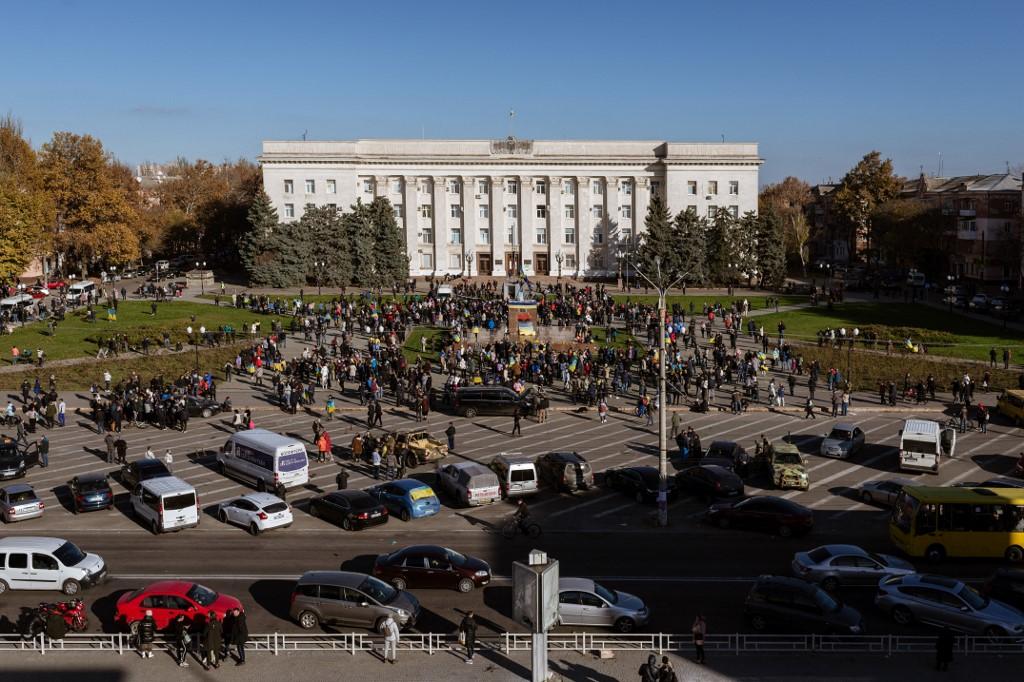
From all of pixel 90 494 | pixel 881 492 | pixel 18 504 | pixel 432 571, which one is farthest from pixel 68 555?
pixel 881 492

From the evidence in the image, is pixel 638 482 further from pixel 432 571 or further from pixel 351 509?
pixel 432 571

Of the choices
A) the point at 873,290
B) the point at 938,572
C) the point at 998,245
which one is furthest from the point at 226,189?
the point at 938,572

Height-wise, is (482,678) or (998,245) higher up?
(998,245)

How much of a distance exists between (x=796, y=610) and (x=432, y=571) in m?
9.03

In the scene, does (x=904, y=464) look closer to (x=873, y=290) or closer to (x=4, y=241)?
(x=873, y=290)

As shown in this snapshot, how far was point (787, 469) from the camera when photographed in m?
34.5

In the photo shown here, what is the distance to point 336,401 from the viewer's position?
49594 millimetres

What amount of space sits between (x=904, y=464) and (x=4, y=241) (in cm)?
6800

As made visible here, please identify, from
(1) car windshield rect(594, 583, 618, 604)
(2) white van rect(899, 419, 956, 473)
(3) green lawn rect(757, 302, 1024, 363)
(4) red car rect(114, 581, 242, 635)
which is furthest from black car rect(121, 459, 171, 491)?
(3) green lawn rect(757, 302, 1024, 363)

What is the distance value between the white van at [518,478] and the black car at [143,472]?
483 inches

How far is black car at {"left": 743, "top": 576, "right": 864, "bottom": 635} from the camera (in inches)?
838

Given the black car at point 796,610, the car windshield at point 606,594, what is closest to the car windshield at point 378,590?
the car windshield at point 606,594

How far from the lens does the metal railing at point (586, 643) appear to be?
2012cm

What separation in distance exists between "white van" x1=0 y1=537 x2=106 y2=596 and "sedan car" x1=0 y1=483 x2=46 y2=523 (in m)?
6.88
